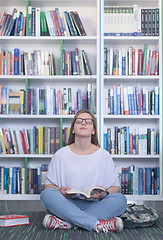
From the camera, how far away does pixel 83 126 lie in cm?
266

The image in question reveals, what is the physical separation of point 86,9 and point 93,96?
1.00m

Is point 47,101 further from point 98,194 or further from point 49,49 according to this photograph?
point 98,194

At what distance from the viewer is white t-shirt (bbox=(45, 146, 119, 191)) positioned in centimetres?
257

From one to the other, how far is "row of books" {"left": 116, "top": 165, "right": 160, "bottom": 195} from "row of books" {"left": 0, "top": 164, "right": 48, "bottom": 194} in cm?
80

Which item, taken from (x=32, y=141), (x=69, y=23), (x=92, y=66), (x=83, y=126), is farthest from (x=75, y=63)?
(x=83, y=126)

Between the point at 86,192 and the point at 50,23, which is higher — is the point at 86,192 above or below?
below

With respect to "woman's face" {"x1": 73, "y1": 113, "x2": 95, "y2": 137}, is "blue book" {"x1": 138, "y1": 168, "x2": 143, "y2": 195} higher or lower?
lower

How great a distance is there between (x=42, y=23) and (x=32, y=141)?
1197mm

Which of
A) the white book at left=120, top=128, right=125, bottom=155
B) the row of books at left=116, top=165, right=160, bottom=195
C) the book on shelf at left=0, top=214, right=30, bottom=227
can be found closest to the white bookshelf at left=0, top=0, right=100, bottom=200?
the white book at left=120, top=128, right=125, bottom=155

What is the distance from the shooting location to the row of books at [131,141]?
359cm

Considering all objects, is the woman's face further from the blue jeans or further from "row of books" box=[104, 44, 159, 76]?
"row of books" box=[104, 44, 159, 76]

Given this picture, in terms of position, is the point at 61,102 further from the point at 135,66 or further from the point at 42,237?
the point at 42,237

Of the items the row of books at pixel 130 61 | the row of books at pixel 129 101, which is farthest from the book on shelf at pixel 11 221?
the row of books at pixel 130 61

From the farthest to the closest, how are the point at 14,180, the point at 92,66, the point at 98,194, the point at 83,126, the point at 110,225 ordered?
the point at 92,66 → the point at 14,180 → the point at 83,126 → the point at 98,194 → the point at 110,225
